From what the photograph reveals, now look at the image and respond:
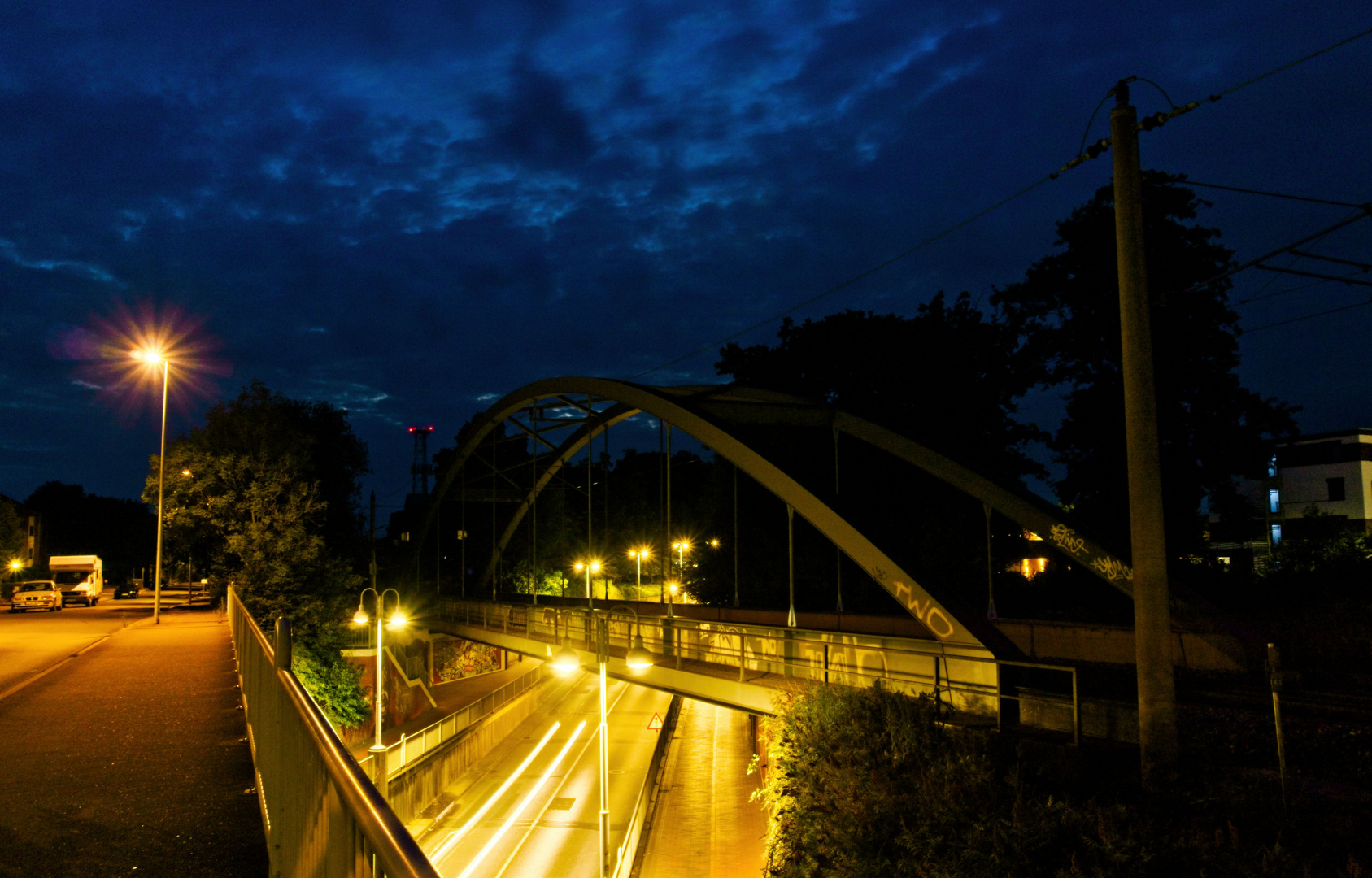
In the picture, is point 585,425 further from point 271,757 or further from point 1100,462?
point 271,757

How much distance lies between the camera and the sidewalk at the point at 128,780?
176 inches

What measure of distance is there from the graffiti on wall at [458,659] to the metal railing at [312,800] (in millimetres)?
37078

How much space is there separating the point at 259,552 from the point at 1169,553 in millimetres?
25268

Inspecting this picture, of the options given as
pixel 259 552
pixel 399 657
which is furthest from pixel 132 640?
pixel 399 657

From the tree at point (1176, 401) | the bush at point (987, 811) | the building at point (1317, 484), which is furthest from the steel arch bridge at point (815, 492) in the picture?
the building at point (1317, 484)

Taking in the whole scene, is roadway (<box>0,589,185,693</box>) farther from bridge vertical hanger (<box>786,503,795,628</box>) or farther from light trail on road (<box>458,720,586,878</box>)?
bridge vertical hanger (<box>786,503,795,628</box>)

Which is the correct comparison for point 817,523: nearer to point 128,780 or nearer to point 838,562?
point 838,562

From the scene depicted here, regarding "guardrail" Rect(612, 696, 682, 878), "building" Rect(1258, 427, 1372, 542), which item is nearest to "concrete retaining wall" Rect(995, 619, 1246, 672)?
"guardrail" Rect(612, 696, 682, 878)

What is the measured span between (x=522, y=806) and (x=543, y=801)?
68 centimetres

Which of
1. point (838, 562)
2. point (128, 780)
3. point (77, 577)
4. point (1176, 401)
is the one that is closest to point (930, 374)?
point (1176, 401)

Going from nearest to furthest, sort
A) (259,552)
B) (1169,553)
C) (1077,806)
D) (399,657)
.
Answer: (1077,806) < (1169,553) < (259,552) < (399,657)

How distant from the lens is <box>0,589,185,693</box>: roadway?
12.8m

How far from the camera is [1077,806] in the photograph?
28.0 ft

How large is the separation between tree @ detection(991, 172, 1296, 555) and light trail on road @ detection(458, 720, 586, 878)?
17.1m
